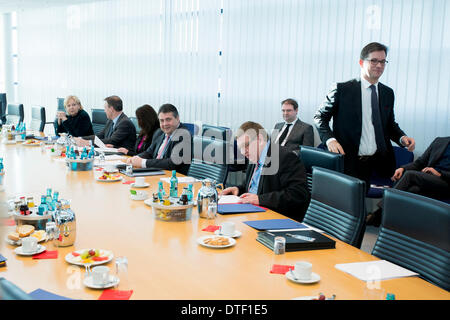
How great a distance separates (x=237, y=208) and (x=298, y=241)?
2.49ft

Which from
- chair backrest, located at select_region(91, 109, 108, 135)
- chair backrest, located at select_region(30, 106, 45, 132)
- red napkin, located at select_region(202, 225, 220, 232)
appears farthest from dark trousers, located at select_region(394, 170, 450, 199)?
chair backrest, located at select_region(30, 106, 45, 132)

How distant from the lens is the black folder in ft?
7.20

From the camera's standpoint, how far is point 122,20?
9125 millimetres

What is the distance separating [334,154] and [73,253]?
1899 mm

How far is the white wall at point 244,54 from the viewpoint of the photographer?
5098 mm

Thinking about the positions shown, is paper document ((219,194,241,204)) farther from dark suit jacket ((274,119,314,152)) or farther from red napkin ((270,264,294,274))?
dark suit jacket ((274,119,314,152))

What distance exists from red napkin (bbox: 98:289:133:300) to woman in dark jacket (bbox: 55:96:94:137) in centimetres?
541

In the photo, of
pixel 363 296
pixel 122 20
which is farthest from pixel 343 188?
pixel 122 20

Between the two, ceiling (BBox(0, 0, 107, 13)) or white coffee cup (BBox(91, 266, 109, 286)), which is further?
ceiling (BBox(0, 0, 107, 13))

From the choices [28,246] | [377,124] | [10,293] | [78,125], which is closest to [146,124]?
[78,125]

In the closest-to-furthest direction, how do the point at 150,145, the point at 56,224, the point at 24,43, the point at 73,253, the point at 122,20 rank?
the point at 73,253 → the point at 56,224 → the point at 150,145 → the point at 122,20 → the point at 24,43

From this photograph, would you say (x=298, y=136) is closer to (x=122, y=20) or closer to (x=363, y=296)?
(x=363, y=296)

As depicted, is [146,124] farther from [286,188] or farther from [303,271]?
[303,271]

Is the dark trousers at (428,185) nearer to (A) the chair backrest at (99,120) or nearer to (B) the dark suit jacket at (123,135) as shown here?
(B) the dark suit jacket at (123,135)
